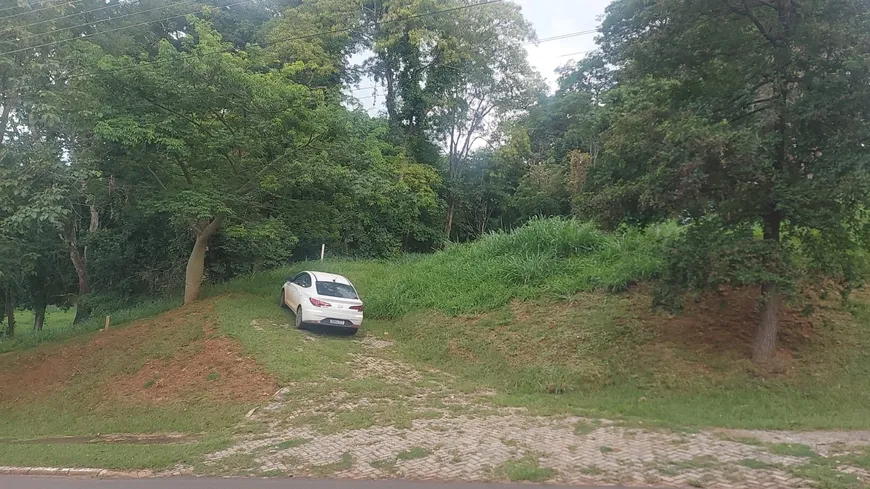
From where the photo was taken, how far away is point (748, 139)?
9.13 meters

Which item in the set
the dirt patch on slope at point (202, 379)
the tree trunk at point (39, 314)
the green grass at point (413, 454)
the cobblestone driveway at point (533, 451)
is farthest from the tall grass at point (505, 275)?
the tree trunk at point (39, 314)

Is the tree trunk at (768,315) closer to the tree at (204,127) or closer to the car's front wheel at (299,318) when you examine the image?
the car's front wheel at (299,318)

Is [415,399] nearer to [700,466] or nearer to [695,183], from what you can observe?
[700,466]

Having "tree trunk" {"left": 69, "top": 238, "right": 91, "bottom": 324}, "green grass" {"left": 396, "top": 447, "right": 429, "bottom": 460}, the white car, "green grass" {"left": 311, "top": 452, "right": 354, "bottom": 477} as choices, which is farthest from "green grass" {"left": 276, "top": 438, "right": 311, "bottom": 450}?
"tree trunk" {"left": 69, "top": 238, "right": 91, "bottom": 324}

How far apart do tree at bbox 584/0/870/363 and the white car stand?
7151mm

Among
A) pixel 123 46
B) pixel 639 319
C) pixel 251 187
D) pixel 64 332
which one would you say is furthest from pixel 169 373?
pixel 123 46

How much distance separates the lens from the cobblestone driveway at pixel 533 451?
6094mm

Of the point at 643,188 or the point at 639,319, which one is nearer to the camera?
the point at 643,188

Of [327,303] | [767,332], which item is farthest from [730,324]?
[327,303]

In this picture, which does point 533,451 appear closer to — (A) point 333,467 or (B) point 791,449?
(A) point 333,467

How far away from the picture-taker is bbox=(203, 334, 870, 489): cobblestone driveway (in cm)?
609

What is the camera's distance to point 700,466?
6332 millimetres

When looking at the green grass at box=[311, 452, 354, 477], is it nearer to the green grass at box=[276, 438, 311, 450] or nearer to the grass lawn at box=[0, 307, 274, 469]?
the green grass at box=[276, 438, 311, 450]

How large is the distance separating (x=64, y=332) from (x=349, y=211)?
10147 mm
